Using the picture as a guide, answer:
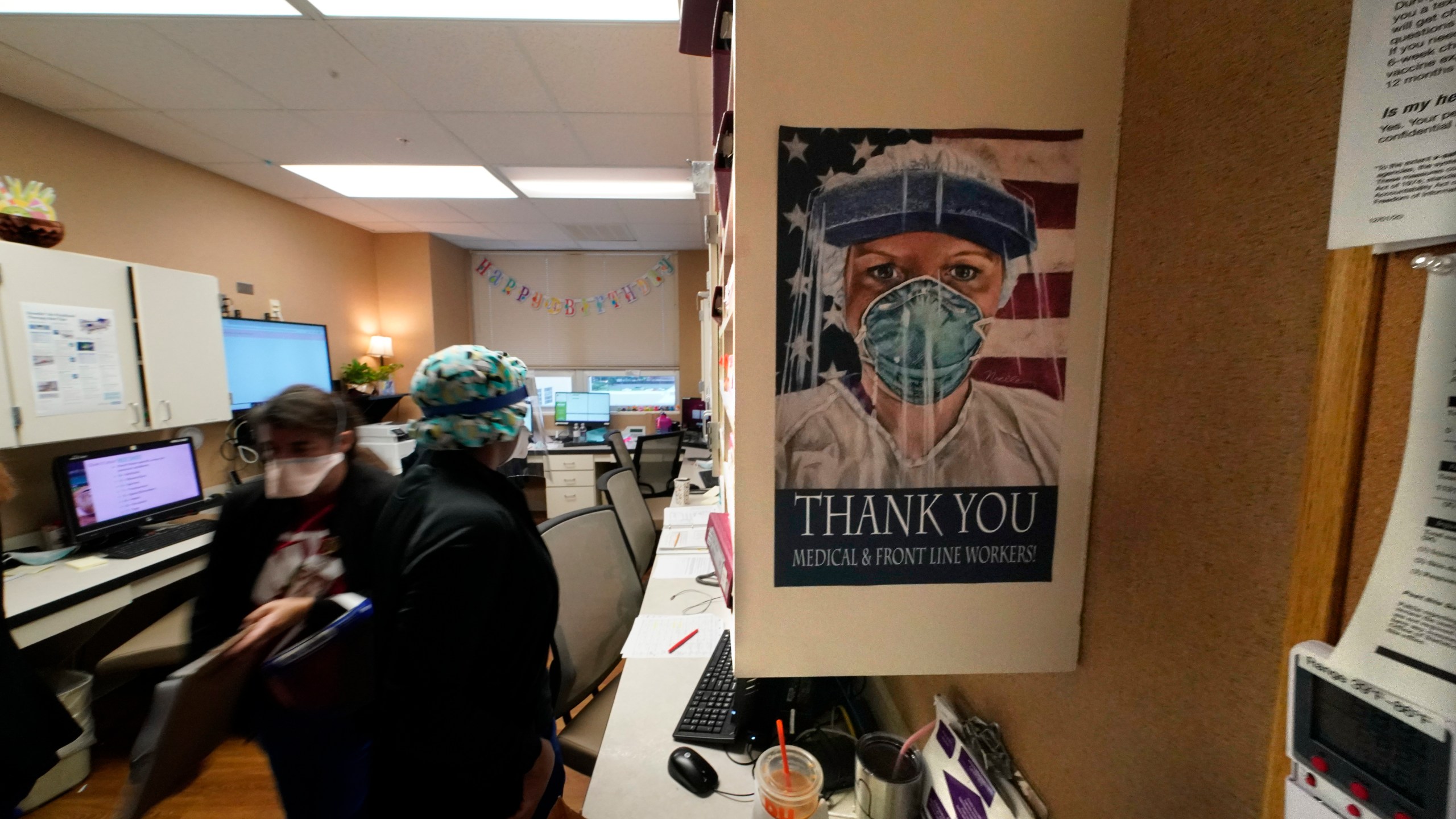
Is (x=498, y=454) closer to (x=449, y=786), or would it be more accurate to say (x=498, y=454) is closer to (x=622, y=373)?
(x=449, y=786)

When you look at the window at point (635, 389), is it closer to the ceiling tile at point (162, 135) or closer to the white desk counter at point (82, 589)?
the ceiling tile at point (162, 135)

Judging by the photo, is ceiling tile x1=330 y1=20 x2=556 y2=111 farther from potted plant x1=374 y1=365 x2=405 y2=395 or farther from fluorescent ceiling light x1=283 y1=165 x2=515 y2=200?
potted plant x1=374 y1=365 x2=405 y2=395

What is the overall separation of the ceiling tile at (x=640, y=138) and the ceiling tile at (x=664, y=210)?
726 mm

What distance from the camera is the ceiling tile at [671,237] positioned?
14.5ft

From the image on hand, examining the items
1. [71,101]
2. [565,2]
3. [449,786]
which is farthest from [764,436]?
[71,101]

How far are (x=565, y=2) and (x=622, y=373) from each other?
3.95 metres

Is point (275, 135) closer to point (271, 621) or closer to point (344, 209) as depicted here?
point (344, 209)

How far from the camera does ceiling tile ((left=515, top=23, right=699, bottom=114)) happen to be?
1776 mm

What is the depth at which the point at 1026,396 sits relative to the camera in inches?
18.6

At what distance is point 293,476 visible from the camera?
132 cm

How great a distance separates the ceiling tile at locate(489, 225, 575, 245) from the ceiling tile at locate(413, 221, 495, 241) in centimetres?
9

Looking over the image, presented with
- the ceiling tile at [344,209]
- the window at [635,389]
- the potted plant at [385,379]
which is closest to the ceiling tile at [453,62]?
the ceiling tile at [344,209]

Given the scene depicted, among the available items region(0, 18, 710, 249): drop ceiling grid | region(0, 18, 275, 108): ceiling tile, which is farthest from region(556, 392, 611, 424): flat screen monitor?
region(0, 18, 275, 108): ceiling tile

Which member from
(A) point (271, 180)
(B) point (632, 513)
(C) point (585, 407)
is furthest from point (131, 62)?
(C) point (585, 407)
